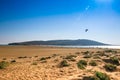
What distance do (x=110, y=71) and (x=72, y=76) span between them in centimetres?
423

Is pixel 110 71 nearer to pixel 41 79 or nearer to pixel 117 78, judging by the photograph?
pixel 117 78

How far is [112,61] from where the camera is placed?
18.3 meters

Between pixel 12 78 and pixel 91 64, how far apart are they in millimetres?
8035

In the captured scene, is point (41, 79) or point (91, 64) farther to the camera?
point (91, 64)

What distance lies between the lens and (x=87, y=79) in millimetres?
10906

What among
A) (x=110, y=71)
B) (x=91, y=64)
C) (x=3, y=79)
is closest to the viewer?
(x=3, y=79)

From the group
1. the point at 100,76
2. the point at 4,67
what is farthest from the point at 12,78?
the point at 100,76

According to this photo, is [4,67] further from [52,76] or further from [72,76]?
[72,76]

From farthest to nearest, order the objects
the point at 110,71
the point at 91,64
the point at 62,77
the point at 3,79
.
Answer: the point at 91,64, the point at 110,71, the point at 62,77, the point at 3,79

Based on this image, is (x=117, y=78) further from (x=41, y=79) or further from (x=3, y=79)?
(x=3, y=79)

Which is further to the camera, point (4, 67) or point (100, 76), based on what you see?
point (4, 67)

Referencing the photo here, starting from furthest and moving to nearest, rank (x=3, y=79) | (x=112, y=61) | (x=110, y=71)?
(x=112, y=61) < (x=110, y=71) < (x=3, y=79)

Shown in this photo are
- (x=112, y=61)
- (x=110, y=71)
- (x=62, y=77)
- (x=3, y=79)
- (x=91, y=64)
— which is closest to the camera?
(x=3, y=79)

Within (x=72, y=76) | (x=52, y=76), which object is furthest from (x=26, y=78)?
(x=72, y=76)
